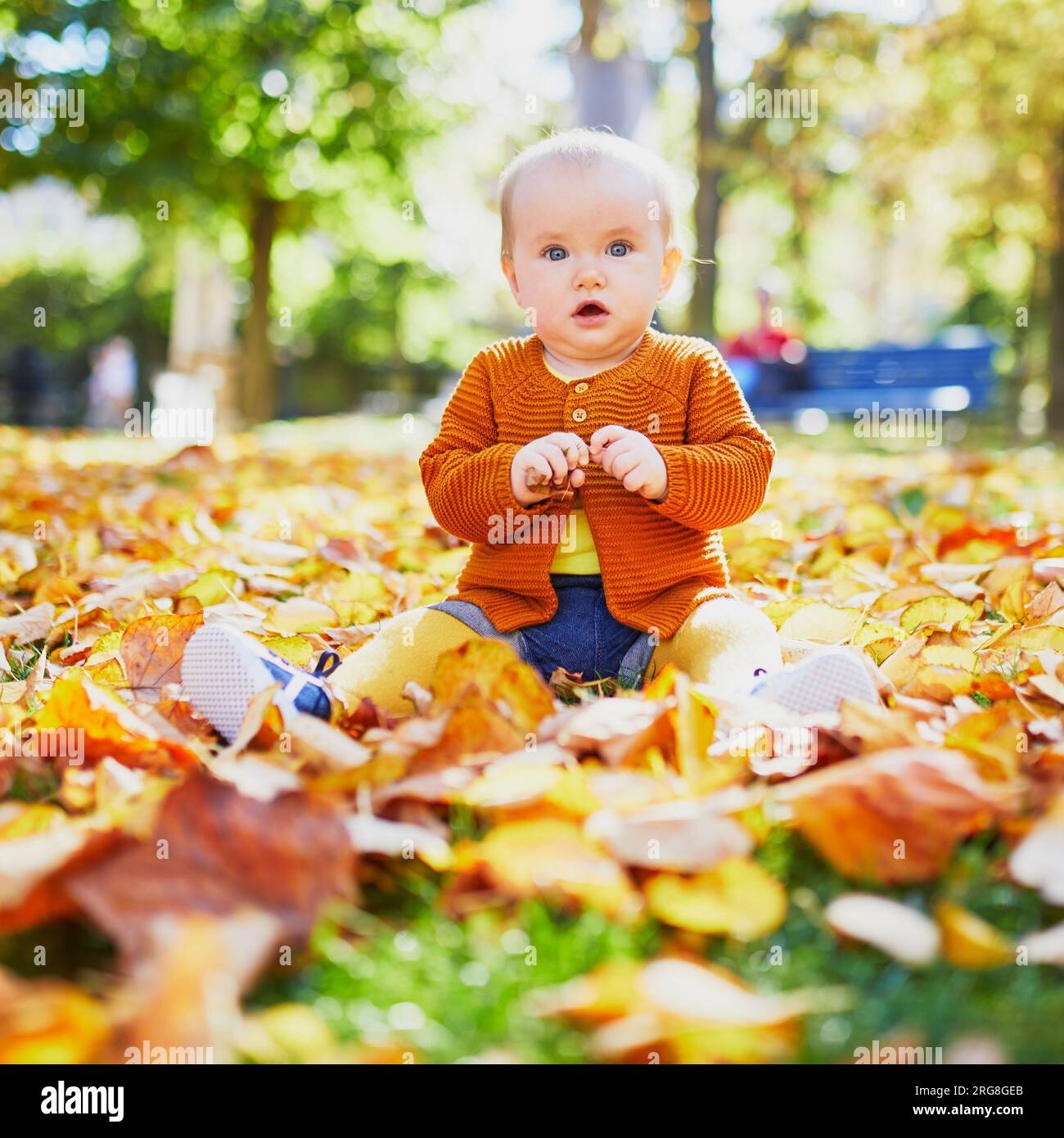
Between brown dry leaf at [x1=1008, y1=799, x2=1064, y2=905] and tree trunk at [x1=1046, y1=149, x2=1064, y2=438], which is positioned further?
tree trunk at [x1=1046, y1=149, x2=1064, y2=438]

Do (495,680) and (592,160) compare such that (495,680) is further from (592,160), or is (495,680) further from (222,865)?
(592,160)

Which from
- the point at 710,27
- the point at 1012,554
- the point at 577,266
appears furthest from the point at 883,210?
the point at 577,266

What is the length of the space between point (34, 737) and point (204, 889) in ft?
1.98

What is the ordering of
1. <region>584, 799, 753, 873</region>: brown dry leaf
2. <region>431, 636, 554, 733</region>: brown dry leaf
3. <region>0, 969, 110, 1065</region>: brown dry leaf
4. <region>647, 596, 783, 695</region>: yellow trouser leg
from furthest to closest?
<region>647, 596, 783, 695</region>: yellow trouser leg, <region>431, 636, 554, 733</region>: brown dry leaf, <region>584, 799, 753, 873</region>: brown dry leaf, <region>0, 969, 110, 1065</region>: brown dry leaf

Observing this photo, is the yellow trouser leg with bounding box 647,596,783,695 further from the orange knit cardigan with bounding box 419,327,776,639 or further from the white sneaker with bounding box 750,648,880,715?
the white sneaker with bounding box 750,648,880,715

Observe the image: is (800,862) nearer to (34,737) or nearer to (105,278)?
(34,737)

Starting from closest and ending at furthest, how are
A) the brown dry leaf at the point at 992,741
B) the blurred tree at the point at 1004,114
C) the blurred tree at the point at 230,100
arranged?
the brown dry leaf at the point at 992,741, the blurred tree at the point at 1004,114, the blurred tree at the point at 230,100

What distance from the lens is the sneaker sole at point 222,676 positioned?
1898mm

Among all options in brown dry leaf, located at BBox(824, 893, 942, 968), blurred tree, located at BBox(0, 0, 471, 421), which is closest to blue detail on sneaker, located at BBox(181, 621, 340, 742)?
brown dry leaf, located at BBox(824, 893, 942, 968)

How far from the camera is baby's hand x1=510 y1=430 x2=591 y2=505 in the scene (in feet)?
6.93

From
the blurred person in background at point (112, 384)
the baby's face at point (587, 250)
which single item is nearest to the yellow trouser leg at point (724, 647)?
the baby's face at point (587, 250)

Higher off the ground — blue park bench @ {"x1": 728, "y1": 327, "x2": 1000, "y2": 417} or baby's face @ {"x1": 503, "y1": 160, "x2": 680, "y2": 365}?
blue park bench @ {"x1": 728, "y1": 327, "x2": 1000, "y2": 417}

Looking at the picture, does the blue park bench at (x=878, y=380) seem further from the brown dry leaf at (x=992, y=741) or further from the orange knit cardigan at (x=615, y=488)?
the brown dry leaf at (x=992, y=741)

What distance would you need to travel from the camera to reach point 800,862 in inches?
55.1
